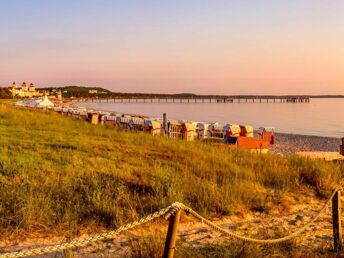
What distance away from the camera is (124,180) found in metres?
6.69

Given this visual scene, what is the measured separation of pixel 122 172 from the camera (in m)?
7.05

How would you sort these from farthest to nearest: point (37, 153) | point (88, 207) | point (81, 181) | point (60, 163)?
point (37, 153), point (60, 163), point (81, 181), point (88, 207)

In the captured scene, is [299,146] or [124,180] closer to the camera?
[124,180]

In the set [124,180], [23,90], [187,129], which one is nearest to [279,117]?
[187,129]

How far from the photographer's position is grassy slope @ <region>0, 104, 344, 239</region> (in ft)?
17.3

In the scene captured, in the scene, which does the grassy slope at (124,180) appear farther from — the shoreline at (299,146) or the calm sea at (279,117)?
the calm sea at (279,117)

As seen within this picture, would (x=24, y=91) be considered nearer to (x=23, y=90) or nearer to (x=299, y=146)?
(x=23, y=90)

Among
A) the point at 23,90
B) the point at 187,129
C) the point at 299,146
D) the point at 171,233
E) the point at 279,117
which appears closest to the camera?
the point at 171,233

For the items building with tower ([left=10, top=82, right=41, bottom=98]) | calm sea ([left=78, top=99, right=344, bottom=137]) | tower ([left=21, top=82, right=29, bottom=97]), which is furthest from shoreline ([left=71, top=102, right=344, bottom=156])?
tower ([left=21, top=82, right=29, bottom=97])

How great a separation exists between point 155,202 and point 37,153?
3.30m

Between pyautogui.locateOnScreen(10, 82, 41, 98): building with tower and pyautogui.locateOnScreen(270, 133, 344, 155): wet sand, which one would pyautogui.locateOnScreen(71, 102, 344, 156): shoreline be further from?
pyautogui.locateOnScreen(10, 82, 41, 98): building with tower

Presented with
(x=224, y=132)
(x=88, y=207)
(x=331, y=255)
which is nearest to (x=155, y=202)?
(x=88, y=207)

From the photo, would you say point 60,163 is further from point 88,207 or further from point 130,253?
point 130,253

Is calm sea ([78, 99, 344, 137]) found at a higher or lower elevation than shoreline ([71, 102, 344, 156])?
lower
